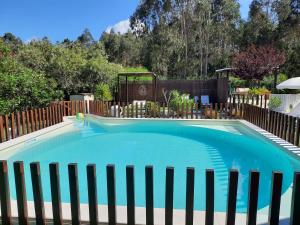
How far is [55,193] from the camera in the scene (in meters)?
2.61

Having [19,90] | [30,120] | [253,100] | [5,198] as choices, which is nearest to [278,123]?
[5,198]

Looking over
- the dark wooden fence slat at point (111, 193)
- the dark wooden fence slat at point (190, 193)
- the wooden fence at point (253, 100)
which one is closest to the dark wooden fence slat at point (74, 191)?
the dark wooden fence slat at point (111, 193)

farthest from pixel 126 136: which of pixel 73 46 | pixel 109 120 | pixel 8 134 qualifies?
pixel 73 46

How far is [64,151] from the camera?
782cm

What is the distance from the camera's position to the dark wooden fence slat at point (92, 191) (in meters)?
2.47

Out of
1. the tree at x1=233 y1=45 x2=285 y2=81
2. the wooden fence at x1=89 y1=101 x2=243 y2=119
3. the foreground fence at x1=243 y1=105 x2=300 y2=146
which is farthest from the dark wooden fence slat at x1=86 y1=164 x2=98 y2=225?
the tree at x1=233 y1=45 x2=285 y2=81

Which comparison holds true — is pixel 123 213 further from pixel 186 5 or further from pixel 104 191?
pixel 186 5

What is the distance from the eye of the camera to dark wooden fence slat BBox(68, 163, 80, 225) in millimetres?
2508

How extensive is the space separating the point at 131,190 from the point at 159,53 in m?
30.5

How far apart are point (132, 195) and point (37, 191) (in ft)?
3.07

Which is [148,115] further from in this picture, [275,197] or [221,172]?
[275,197]

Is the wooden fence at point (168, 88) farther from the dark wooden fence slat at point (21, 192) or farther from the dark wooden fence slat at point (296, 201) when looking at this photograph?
the dark wooden fence slat at point (296, 201)

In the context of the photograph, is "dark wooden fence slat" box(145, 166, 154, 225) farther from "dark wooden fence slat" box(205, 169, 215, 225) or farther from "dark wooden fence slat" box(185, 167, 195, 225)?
"dark wooden fence slat" box(205, 169, 215, 225)

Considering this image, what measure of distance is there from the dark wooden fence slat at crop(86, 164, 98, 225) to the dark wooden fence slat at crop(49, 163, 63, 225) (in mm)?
314
